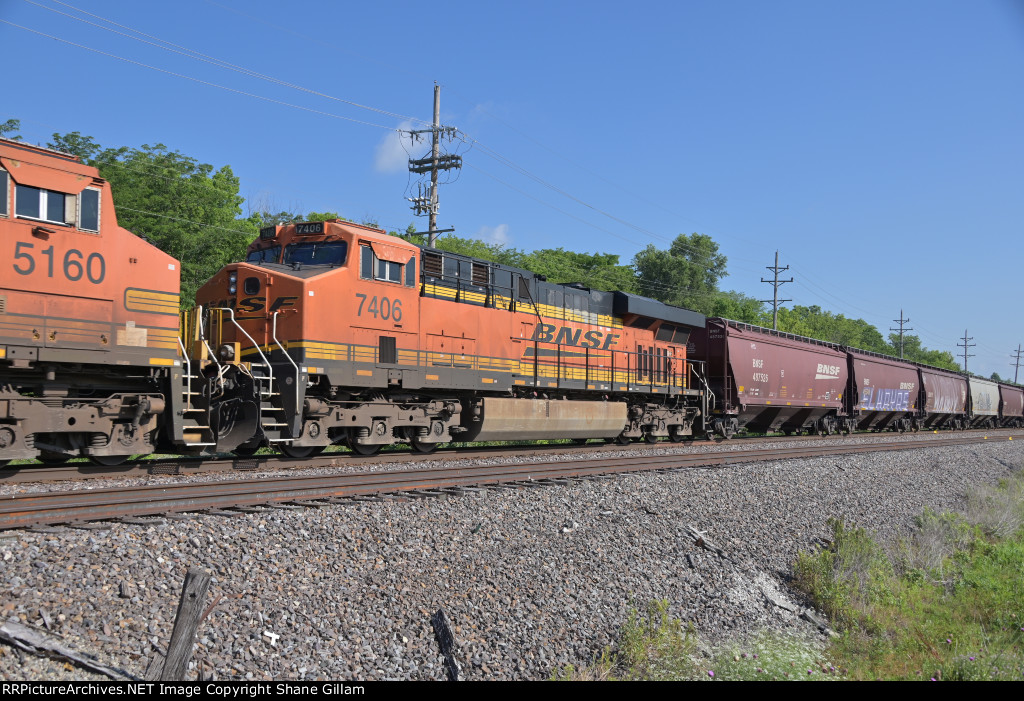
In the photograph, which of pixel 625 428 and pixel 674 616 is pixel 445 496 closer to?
pixel 674 616

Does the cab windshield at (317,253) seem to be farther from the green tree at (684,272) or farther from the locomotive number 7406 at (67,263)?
the green tree at (684,272)

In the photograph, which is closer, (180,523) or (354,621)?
(354,621)

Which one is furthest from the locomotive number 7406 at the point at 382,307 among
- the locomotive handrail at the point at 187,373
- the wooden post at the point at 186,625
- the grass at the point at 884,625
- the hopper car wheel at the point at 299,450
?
the wooden post at the point at 186,625

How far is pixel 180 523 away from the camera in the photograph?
629cm

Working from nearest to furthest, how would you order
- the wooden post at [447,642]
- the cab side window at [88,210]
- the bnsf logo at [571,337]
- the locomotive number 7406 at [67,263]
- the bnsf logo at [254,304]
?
the wooden post at [447,642] → the locomotive number 7406 at [67,263] → the cab side window at [88,210] → the bnsf logo at [254,304] → the bnsf logo at [571,337]

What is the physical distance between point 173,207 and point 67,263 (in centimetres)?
1996

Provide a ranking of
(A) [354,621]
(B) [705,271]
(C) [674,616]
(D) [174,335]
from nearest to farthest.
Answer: (A) [354,621] < (C) [674,616] < (D) [174,335] < (B) [705,271]

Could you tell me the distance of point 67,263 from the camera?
28.1 feet

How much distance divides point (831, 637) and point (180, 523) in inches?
243

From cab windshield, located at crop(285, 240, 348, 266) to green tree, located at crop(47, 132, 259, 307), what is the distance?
1537 centimetres

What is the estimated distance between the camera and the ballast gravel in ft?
15.3

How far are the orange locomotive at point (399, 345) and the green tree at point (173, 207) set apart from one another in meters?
14.8

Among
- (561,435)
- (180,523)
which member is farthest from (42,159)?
(561,435)

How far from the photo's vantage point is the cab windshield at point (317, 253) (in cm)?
1187
